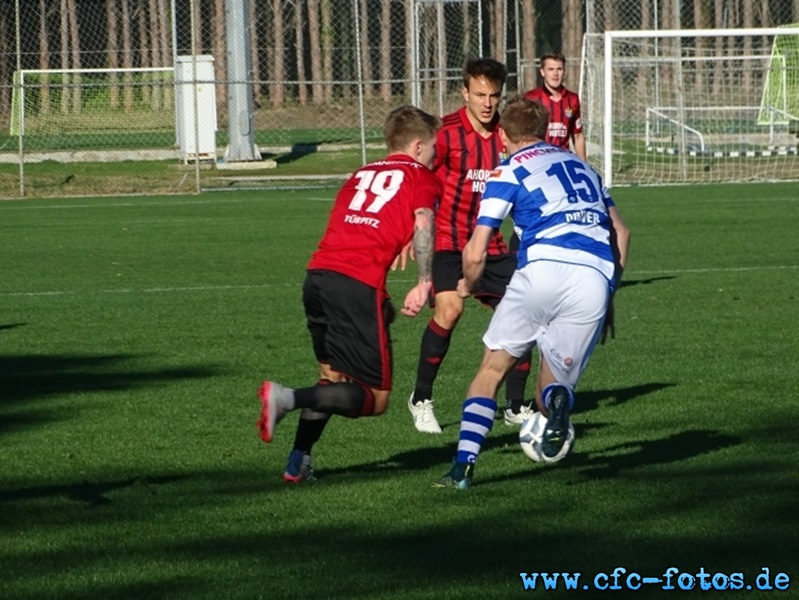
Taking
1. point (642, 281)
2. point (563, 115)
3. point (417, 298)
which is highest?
point (563, 115)

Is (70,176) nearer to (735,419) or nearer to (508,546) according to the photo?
(735,419)

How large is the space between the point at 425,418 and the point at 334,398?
1615mm

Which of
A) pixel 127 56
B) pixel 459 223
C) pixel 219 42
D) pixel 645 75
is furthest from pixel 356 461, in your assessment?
pixel 219 42

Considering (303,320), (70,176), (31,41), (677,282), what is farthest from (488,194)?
(31,41)

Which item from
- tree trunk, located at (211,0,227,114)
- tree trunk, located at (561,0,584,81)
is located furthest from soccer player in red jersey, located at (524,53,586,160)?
tree trunk, located at (561,0,584,81)

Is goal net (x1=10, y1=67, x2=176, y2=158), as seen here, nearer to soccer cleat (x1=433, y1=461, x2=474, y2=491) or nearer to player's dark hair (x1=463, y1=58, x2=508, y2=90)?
player's dark hair (x1=463, y1=58, x2=508, y2=90)

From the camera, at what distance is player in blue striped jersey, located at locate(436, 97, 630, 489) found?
6770 mm

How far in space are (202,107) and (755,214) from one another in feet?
44.4

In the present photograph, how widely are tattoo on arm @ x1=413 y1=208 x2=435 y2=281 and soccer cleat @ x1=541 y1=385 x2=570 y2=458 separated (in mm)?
776

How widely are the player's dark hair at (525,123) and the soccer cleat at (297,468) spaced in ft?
5.32

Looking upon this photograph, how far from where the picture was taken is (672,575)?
5359 mm

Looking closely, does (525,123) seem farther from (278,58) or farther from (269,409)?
(278,58)

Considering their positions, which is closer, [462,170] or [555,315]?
[555,315]

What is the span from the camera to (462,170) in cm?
914
